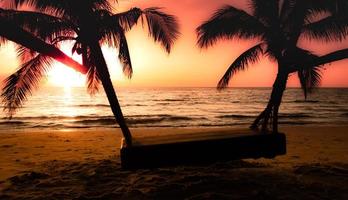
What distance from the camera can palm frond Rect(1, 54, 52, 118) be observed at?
327 inches

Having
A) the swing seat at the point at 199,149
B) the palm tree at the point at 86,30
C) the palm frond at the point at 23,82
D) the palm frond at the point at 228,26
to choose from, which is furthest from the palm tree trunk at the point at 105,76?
the palm frond at the point at 228,26

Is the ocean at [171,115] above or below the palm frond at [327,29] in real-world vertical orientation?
below

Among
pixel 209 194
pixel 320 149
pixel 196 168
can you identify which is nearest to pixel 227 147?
pixel 209 194

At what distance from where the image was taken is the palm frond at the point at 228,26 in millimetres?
9383

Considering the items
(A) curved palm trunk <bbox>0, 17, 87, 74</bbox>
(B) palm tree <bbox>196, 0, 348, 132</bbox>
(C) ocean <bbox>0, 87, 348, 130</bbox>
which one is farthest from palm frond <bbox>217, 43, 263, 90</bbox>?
(C) ocean <bbox>0, 87, 348, 130</bbox>

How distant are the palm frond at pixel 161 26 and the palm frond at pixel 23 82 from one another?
2810 mm

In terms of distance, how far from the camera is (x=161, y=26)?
795 centimetres

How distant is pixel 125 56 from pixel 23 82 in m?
2.58

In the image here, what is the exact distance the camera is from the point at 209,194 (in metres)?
6.62

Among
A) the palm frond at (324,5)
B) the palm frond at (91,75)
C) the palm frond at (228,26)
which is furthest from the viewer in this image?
the palm frond at (228,26)

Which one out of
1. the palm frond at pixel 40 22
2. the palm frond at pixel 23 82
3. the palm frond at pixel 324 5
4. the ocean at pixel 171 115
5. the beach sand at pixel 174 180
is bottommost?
the ocean at pixel 171 115

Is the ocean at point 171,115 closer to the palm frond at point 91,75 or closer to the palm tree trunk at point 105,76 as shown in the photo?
the palm frond at point 91,75

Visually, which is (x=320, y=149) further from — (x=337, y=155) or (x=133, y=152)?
(x=133, y=152)

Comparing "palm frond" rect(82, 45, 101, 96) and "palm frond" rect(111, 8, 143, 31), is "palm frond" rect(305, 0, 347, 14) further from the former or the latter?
"palm frond" rect(82, 45, 101, 96)
